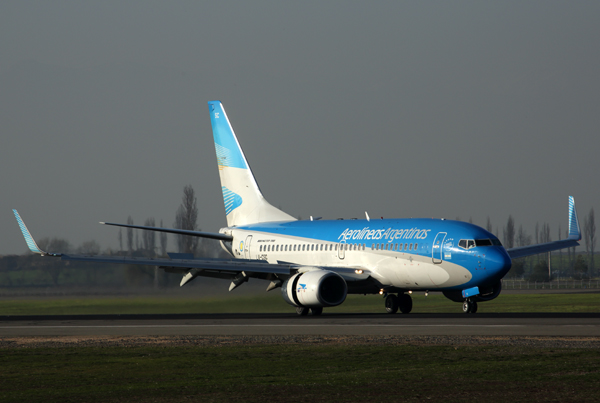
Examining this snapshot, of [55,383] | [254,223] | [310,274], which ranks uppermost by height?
[254,223]

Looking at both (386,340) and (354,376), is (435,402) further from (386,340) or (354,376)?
(386,340)

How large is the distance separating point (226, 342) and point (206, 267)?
1380 cm

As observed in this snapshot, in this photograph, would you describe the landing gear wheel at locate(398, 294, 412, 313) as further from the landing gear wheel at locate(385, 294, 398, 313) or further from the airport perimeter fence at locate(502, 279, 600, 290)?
the airport perimeter fence at locate(502, 279, 600, 290)

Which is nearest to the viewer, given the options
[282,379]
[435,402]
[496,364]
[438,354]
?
[435,402]

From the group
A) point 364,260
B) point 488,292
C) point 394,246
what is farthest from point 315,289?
point 488,292

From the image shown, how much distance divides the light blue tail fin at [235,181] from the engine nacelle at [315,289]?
31.3ft

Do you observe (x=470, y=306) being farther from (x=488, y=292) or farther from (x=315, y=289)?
(x=315, y=289)

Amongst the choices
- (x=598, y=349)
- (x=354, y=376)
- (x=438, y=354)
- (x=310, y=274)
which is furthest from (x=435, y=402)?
(x=310, y=274)

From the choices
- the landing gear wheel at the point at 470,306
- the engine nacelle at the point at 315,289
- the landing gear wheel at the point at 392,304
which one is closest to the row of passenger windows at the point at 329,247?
the engine nacelle at the point at 315,289

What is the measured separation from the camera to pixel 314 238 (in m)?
38.0

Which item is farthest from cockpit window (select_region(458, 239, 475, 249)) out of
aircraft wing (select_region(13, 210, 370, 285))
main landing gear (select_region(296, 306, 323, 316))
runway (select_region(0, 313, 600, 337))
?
main landing gear (select_region(296, 306, 323, 316))

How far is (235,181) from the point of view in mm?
45562

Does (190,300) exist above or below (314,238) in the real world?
below

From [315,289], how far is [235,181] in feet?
47.2
